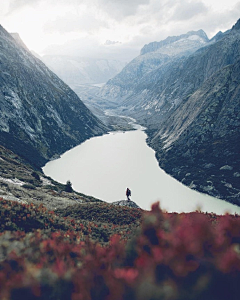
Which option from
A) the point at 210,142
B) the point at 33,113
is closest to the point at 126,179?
the point at 210,142

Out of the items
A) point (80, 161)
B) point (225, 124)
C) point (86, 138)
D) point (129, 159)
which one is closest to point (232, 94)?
point (225, 124)

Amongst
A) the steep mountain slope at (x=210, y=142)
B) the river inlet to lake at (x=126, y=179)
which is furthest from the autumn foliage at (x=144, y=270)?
the steep mountain slope at (x=210, y=142)

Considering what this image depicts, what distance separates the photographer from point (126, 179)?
235 feet

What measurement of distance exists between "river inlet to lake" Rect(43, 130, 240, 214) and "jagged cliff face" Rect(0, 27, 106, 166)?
10.3m

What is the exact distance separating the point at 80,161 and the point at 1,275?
87001 millimetres

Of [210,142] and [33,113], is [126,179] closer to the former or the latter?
[210,142]

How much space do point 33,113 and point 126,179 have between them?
63.5 metres

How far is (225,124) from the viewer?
87.6m

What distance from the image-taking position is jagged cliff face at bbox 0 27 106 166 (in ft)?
285

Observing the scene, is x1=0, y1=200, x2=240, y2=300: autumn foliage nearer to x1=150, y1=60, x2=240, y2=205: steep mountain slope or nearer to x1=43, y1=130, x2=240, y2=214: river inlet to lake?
x1=43, y1=130, x2=240, y2=214: river inlet to lake

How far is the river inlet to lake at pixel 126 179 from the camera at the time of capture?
190ft

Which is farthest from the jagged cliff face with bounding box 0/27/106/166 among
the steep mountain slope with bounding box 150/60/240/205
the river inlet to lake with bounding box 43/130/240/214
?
the steep mountain slope with bounding box 150/60/240/205

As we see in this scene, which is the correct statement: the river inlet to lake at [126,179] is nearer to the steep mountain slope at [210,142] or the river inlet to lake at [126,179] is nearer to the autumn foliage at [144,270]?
the steep mountain slope at [210,142]

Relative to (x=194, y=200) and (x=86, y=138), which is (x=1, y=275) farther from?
(x=86, y=138)
